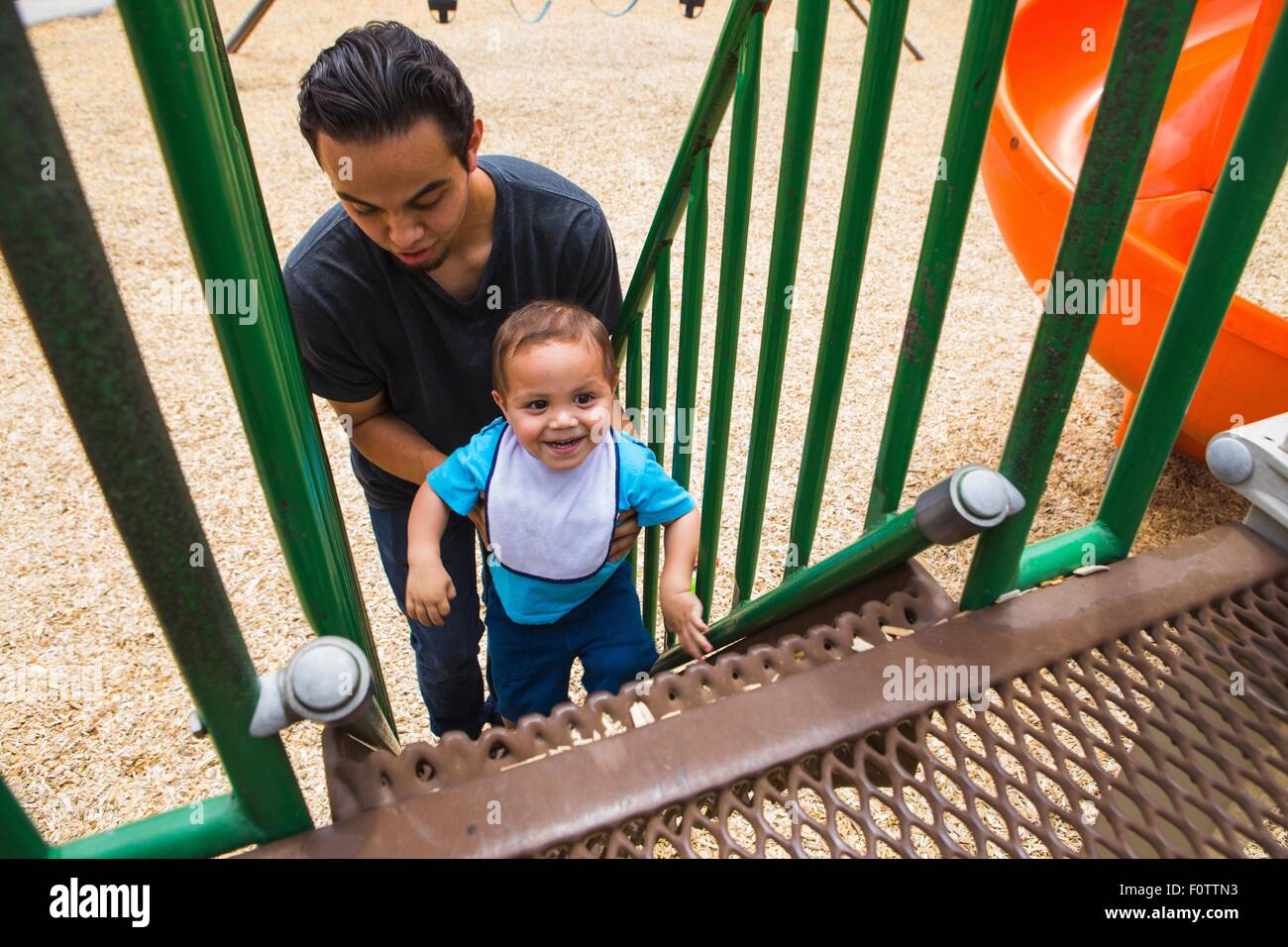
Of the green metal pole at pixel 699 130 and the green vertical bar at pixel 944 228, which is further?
the green metal pole at pixel 699 130

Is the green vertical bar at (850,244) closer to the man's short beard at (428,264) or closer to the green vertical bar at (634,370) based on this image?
the green vertical bar at (634,370)

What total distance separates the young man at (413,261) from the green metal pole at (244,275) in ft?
1.90

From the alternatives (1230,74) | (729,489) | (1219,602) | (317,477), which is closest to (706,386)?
(729,489)

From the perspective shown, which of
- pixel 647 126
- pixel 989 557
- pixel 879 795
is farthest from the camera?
pixel 647 126

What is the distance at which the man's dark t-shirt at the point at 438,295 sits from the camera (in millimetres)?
1536

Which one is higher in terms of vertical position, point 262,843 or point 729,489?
point 262,843

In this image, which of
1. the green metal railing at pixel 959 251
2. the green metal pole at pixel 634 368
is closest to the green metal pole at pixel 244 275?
the green metal railing at pixel 959 251

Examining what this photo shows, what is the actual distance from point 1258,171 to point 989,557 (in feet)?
1.47

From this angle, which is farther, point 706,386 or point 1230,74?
point 706,386

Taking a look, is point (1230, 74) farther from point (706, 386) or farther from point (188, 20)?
point (188, 20)

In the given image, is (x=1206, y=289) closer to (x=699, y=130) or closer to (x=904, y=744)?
(x=904, y=744)

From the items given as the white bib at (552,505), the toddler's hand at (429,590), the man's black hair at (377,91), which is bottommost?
the toddler's hand at (429,590)

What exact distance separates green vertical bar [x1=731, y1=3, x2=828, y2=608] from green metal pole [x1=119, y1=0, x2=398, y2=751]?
61 cm
